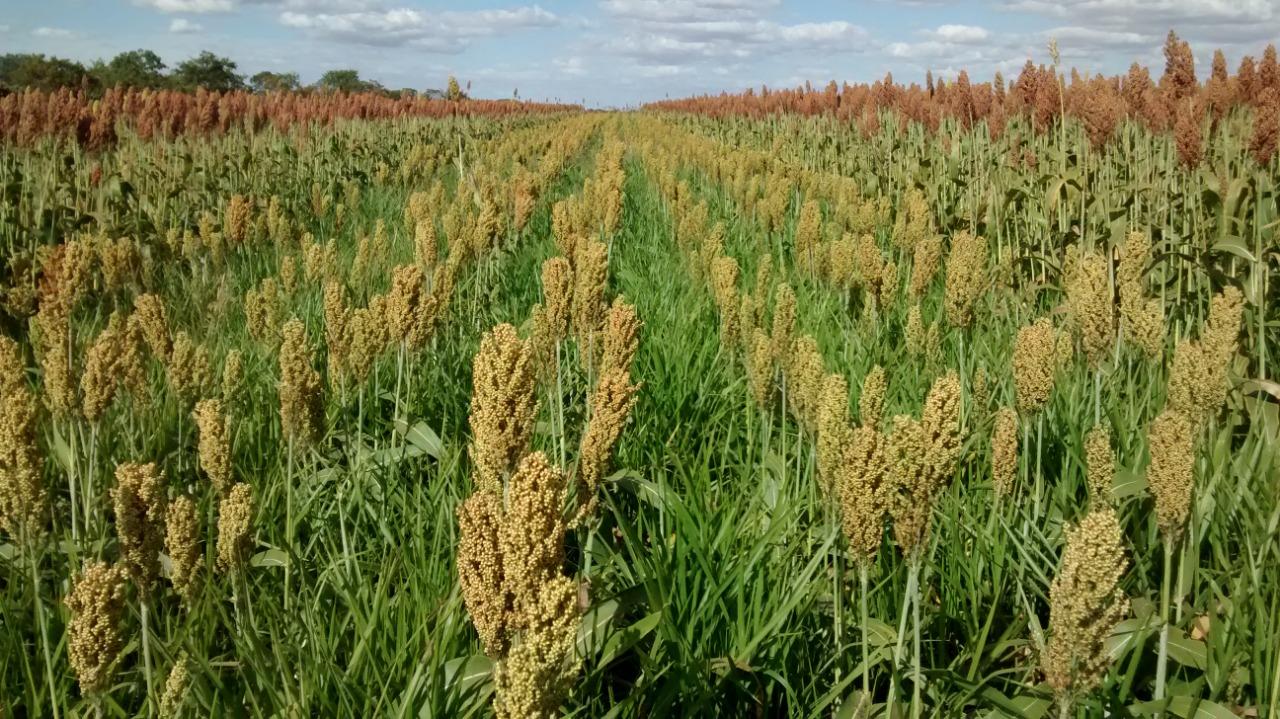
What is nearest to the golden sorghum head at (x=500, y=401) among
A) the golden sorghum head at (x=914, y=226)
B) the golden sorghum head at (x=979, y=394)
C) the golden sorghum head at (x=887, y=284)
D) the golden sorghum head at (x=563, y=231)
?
the golden sorghum head at (x=979, y=394)

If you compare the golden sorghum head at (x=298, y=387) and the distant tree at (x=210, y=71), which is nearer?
the golden sorghum head at (x=298, y=387)

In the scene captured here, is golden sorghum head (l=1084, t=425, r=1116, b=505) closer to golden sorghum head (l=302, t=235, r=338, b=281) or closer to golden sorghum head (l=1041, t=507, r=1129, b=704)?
golden sorghum head (l=1041, t=507, r=1129, b=704)

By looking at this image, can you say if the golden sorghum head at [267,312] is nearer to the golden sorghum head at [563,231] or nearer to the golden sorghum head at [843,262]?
the golden sorghum head at [563,231]

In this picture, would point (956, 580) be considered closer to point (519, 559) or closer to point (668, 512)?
point (668, 512)

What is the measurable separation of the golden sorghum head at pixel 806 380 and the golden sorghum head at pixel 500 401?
626 millimetres

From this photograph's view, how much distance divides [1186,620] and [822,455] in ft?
3.27

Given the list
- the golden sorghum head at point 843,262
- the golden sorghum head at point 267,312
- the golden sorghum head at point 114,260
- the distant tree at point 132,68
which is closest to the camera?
the golden sorghum head at point 267,312

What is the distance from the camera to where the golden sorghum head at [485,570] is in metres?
1.06

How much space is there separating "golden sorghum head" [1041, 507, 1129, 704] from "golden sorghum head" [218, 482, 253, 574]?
1206mm

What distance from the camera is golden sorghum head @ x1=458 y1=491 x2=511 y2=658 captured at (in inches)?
41.7

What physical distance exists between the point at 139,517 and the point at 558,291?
114cm

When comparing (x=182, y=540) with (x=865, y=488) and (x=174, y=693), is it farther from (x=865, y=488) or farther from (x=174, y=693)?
(x=865, y=488)

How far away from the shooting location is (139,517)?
→ 55.6 inches

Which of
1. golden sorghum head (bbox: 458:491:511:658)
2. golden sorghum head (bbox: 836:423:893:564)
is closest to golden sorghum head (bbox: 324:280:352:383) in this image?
golden sorghum head (bbox: 458:491:511:658)
